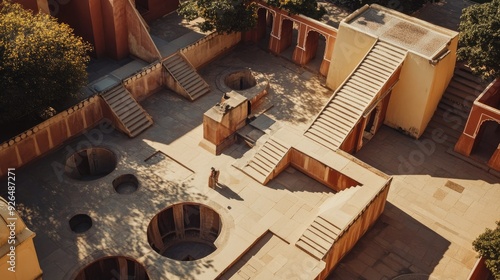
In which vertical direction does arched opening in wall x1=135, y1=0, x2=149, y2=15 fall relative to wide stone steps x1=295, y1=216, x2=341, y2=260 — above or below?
above

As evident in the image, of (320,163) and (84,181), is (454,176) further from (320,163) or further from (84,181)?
(84,181)

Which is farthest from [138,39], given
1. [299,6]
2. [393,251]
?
[393,251]

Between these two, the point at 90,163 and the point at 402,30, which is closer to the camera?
the point at 90,163

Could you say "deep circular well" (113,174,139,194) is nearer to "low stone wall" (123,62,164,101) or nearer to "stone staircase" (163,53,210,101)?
"low stone wall" (123,62,164,101)

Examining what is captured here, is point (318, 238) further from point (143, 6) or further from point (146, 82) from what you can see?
point (143, 6)

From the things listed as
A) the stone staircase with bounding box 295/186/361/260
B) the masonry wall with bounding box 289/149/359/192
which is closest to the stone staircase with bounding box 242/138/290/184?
the masonry wall with bounding box 289/149/359/192

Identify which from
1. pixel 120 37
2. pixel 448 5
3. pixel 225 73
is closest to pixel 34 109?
pixel 120 37
